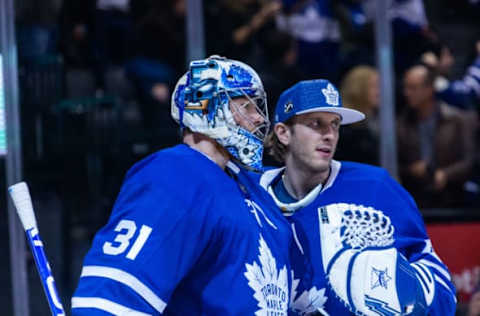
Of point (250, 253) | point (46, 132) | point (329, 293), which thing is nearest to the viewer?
point (250, 253)

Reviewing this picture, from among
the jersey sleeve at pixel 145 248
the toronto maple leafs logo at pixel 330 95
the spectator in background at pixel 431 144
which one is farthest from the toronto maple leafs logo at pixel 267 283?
the spectator in background at pixel 431 144

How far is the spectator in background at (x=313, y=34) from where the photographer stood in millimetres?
5105

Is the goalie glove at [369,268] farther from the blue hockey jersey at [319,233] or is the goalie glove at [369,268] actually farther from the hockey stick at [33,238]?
the hockey stick at [33,238]

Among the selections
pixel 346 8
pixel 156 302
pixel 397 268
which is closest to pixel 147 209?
pixel 156 302

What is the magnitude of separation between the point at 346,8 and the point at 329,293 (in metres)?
2.72

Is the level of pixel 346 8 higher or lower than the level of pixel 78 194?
higher

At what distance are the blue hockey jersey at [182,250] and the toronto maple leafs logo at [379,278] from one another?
310 mm

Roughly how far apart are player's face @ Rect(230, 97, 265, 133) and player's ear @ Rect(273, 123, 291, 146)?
63cm

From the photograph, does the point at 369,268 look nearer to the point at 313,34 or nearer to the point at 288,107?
the point at 288,107

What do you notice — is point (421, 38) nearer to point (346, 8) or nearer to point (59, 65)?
point (346, 8)

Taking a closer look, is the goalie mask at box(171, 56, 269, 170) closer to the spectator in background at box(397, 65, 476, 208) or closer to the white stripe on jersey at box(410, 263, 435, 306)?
the white stripe on jersey at box(410, 263, 435, 306)

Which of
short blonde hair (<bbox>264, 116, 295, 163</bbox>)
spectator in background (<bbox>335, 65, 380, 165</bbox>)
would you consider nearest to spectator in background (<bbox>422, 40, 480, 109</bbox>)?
spectator in background (<bbox>335, 65, 380, 165</bbox>)

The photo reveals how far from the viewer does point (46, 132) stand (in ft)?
14.4

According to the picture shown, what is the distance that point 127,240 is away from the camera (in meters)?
2.20
